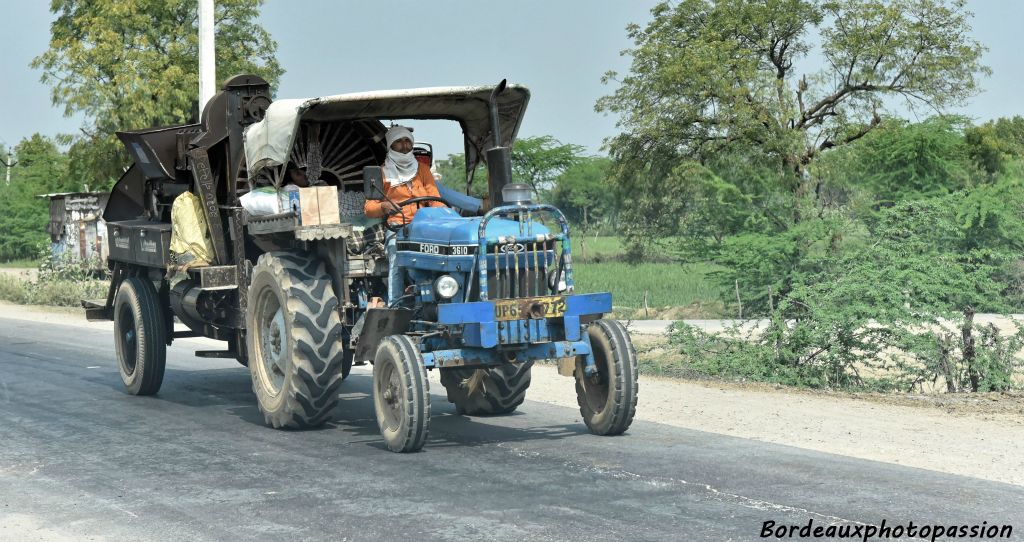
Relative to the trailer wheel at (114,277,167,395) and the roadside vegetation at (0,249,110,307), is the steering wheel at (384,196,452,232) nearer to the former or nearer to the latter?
the trailer wheel at (114,277,167,395)

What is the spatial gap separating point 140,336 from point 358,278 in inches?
149

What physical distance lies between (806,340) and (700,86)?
60.1ft

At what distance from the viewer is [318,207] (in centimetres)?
1096

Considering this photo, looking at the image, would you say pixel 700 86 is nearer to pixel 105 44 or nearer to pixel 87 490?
pixel 105 44

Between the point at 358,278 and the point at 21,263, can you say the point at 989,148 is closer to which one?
the point at 358,278

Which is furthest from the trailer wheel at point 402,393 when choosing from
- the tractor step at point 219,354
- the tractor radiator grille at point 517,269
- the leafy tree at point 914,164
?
the leafy tree at point 914,164

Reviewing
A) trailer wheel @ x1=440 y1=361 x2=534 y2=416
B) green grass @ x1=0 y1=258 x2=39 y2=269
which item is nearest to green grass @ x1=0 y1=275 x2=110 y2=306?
trailer wheel @ x1=440 y1=361 x2=534 y2=416

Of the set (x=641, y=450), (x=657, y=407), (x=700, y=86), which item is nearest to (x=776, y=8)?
(x=700, y=86)

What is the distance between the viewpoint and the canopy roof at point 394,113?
36.5 feet

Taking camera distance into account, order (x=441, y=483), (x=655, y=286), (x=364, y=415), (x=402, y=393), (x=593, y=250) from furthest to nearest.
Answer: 1. (x=593, y=250)
2. (x=655, y=286)
3. (x=364, y=415)
4. (x=402, y=393)
5. (x=441, y=483)

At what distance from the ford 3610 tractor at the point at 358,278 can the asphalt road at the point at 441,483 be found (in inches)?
18.1

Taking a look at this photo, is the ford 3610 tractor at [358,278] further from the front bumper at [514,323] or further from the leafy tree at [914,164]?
the leafy tree at [914,164]

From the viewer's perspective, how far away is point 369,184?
36.4ft

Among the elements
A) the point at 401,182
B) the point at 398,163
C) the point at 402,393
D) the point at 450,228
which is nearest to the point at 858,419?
the point at 450,228
